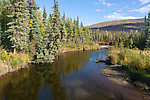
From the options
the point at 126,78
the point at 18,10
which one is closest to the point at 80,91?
the point at 126,78

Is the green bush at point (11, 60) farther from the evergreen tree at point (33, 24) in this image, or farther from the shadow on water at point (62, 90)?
the evergreen tree at point (33, 24)

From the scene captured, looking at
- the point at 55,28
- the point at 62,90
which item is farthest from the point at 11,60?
the point at 55,28

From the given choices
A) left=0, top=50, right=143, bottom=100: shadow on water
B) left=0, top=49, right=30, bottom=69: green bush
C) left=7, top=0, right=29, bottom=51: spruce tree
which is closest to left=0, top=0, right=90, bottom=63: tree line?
left=7, top=0, right=29, bottom=51: spruce tree

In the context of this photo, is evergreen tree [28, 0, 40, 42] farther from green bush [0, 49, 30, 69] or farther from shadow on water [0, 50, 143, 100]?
shadow on water [0, 50, 143, 100]

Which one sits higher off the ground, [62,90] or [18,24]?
[18,24]

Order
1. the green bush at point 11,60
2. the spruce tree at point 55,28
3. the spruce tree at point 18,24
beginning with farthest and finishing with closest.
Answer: the spruce tree at point 55,28 < the spruce tree at point 18,24 < the green bush at point 11,60

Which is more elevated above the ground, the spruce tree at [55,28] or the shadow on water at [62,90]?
the spruce tree at [55,28]

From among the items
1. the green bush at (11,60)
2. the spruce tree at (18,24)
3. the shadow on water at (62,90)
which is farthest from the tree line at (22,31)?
the shadow on water at (62,90)

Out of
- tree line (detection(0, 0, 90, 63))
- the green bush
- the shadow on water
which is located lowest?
the shadow on water

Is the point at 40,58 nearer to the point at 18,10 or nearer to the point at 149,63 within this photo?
the point at 18,10

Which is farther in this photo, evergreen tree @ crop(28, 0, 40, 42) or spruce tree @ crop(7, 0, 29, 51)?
evergreen tree @ crop(28, 0, 40, 42)

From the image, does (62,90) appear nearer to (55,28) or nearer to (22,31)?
(22,31)

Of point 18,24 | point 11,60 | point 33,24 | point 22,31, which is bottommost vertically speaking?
point 11,60

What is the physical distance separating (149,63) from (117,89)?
5403 mm
